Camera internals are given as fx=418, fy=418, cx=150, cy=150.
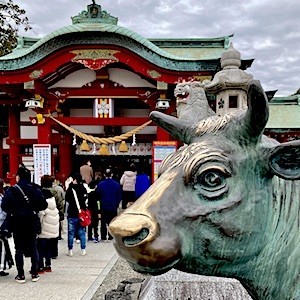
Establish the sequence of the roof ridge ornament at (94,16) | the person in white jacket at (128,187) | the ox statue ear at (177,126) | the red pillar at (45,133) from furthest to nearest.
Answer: the roof ridge ornament at (94,16) → the red pillar at (45,133) → the person in white jacket at (128,187) → the ox statue ear at (177,126)

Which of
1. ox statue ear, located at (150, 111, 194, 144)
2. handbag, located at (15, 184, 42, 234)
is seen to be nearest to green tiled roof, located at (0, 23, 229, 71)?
handbag, located at (15, 184, 42, 234)

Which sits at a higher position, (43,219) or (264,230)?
(264,230)

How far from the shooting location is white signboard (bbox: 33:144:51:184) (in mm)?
12172

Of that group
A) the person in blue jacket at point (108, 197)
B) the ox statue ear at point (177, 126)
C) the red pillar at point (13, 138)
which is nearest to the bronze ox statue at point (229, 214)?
the ox statue ear at point (177, 126)

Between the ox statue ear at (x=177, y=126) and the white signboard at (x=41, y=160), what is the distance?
10908mm

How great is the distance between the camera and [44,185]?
7.26 meters

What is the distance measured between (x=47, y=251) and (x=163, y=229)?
630 centimetres

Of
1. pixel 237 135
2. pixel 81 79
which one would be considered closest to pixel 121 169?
pixel 81 79

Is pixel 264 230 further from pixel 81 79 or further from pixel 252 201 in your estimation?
pixel 81 79

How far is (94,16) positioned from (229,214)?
1282cm

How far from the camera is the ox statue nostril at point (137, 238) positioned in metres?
1.25

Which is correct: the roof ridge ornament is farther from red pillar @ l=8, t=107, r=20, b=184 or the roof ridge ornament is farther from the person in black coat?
the person in black coat

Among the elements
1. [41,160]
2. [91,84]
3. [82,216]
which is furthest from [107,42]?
[82,216]

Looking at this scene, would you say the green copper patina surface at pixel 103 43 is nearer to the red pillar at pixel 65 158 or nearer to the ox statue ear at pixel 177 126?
the red pillar at pixel 65 158
